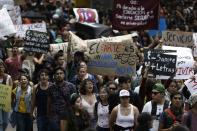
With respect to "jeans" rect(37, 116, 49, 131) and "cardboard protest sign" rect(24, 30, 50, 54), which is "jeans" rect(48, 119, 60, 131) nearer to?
"jeans" rect(37, 116, 49, 131)

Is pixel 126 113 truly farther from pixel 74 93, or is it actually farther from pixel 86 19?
pixel 86 19

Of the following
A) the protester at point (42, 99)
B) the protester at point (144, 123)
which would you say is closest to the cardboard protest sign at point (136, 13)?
the protester at point (42, 99)

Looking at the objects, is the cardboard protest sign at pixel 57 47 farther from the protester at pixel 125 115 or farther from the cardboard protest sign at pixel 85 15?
the protester at pixel 125 115

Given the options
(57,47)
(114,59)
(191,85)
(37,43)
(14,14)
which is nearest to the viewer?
(191,85)

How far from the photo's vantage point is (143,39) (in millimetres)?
20656

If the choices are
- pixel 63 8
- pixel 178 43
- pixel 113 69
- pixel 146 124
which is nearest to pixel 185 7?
pixel 63 8

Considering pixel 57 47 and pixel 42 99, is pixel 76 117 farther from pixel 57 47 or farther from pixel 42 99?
pixel 57 47

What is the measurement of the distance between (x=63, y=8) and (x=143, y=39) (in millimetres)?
8644

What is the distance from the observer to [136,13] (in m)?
16.4

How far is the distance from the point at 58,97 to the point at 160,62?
6.71 feet

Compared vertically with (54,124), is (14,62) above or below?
above

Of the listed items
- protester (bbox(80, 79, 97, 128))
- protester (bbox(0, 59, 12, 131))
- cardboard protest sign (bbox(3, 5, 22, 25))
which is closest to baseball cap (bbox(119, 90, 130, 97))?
protester (bbox(80, 79, 97, 128))

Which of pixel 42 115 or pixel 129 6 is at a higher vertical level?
pixel 129 6

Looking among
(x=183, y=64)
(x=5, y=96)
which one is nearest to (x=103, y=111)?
(x=5, y=96)
